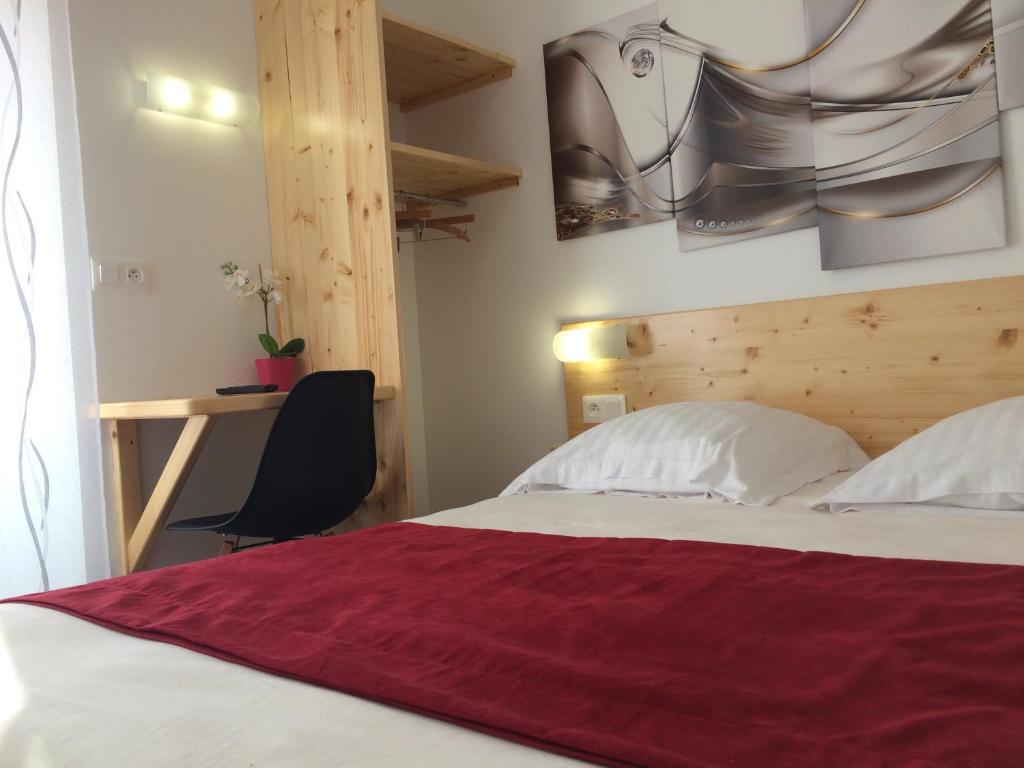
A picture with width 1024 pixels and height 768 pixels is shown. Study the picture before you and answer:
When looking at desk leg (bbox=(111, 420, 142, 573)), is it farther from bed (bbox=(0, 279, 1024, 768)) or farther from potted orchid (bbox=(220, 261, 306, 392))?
bed (bbox=(0, 279, 1024, 768))

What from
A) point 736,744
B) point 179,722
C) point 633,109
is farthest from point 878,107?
point 179,722

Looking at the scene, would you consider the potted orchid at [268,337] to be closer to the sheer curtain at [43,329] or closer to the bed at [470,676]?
the sheer curtain at [43,329]

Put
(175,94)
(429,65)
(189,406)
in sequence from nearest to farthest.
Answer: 1. (189,406)
2. (175,94)
3. (429,65)

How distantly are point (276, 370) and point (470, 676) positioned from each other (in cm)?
209

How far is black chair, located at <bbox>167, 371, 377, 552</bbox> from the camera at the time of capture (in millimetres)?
2322

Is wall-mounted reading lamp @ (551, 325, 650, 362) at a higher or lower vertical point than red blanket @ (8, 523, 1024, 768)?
higher

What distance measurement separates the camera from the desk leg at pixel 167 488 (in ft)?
7.56

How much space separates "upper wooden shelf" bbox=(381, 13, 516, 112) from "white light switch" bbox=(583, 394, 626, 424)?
123 cm

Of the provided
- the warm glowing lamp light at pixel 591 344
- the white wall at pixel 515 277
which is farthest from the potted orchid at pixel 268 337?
the warm glowing lamp light at pixel 591 344

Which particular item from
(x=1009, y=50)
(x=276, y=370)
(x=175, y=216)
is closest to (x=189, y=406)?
(x=276, y=370)

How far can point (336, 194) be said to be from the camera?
9.29ft

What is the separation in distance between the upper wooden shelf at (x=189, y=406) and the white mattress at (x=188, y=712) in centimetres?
92

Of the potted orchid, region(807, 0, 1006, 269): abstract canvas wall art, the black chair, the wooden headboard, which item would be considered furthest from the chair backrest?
region(807, 0, 1006, 269): abstract canvas wall art

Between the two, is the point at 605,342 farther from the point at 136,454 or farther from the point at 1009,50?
the point at 136,454
